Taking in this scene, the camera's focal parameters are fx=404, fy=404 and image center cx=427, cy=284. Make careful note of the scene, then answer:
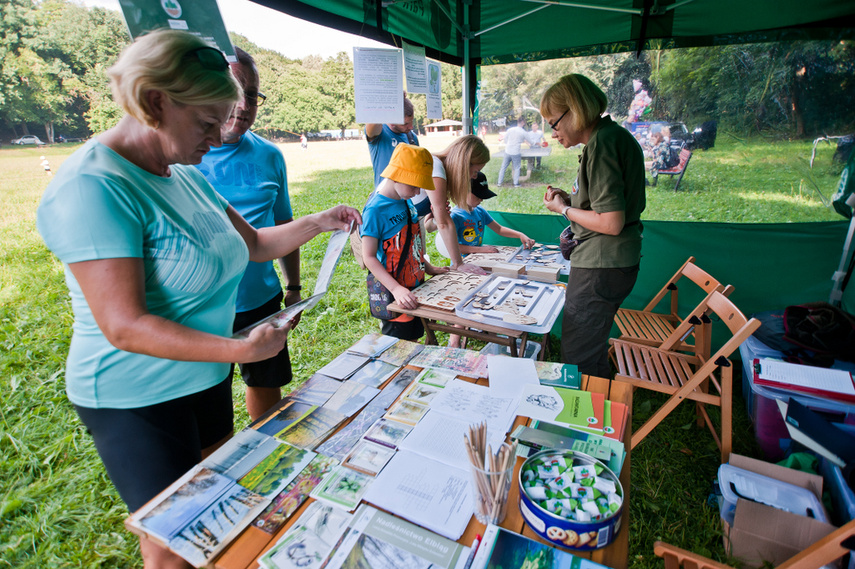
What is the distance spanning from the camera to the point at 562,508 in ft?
2.69

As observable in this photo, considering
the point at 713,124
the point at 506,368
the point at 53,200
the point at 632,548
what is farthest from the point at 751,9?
the point at 53,200

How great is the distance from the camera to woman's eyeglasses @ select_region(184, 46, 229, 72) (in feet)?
2.95

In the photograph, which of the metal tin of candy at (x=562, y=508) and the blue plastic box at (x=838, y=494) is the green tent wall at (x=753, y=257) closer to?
the blue plastic box at (x=838, y=494)

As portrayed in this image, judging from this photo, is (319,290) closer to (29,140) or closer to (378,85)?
(378,85)

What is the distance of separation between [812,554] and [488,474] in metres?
1.12

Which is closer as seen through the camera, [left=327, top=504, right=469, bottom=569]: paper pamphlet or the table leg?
[left=327, top=504, right=469, bottom=569]: paper pamphlet

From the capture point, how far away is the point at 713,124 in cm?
373

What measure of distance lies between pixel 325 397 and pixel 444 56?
316cm

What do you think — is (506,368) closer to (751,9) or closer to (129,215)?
(129,215)

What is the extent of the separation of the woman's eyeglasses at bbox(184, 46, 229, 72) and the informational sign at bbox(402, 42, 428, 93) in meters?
1.91

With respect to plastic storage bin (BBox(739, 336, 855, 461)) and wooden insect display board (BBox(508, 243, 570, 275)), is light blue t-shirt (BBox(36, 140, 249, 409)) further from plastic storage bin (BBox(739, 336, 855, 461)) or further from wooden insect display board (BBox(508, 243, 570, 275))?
plastic storage bin (BBox(739, 336, 855, 461))

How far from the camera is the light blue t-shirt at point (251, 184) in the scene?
66.0 inches

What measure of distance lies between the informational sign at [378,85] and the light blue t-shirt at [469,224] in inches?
39.3

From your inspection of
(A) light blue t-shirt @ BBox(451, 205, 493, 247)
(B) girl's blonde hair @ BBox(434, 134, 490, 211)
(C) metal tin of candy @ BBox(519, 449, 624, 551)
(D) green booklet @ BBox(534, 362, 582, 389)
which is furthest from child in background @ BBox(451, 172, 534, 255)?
(C) metal tin of candy @ BBox(519, 449, 624, 551)
